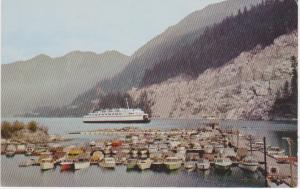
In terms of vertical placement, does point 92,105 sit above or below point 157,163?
above

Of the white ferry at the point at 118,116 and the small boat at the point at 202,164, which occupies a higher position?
the white ferry at the point at 118,116

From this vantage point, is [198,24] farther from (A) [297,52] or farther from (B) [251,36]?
(A) [297,52]

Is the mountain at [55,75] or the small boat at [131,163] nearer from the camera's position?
the small boat at [131,163]

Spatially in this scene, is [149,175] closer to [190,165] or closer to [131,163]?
[131,163]

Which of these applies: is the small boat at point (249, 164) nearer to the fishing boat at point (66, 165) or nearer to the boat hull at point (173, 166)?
the boat hull at point (173, 166)

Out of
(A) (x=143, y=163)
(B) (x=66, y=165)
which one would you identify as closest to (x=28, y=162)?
(B) (x=66, y=165)

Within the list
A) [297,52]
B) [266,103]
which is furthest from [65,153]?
[297,52]

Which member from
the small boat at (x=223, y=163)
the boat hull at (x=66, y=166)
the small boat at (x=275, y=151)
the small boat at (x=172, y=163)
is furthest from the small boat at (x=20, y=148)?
the small boat at (x=275, y=151)
